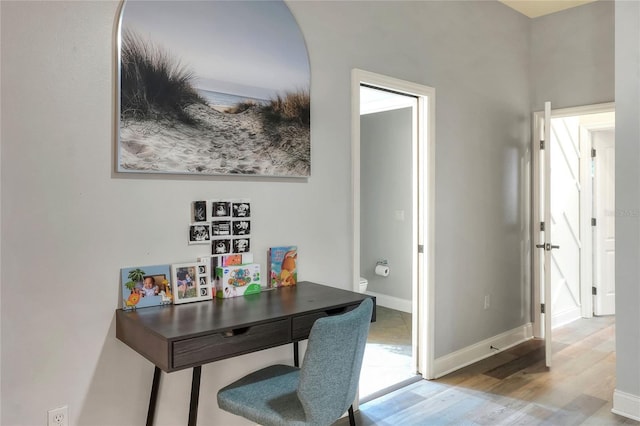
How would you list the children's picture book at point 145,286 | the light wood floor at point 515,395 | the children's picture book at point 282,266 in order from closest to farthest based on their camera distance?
the children's picture book at point 145,286 < the children's picture book at point 282,266 < the light wood floor at point 515,395

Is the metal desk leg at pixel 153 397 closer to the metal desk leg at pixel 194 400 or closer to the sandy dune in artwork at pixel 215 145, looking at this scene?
the metal desk leg at pixel 194 400

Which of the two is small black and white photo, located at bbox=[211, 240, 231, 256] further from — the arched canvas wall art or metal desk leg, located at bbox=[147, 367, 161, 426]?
metal desk leg, located at bbox=[147, 367, 161, 426]

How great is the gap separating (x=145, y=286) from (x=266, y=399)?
691 mm

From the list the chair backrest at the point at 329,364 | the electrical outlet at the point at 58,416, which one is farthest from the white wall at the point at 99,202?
the chair backrest at the point at 329,364

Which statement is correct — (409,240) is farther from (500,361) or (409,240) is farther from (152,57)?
(152,57)

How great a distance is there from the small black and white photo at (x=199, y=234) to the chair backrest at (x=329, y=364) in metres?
0.76

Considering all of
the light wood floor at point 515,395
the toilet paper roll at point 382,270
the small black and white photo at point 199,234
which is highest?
the small black and white photo at point 199,234

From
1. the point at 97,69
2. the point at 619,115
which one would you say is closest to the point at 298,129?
the point at 97,69

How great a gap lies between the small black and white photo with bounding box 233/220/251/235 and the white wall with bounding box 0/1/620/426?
0.07 meters

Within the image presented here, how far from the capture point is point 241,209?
88.1 inches

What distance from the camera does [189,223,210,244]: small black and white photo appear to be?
82.2 inches

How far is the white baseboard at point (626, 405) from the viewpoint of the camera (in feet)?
8.96

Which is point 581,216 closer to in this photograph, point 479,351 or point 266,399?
point 479,351

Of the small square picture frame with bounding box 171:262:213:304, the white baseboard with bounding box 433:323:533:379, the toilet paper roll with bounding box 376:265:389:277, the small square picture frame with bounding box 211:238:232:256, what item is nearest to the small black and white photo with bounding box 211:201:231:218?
the small square picture frame with bounding box 211:238:232:256
